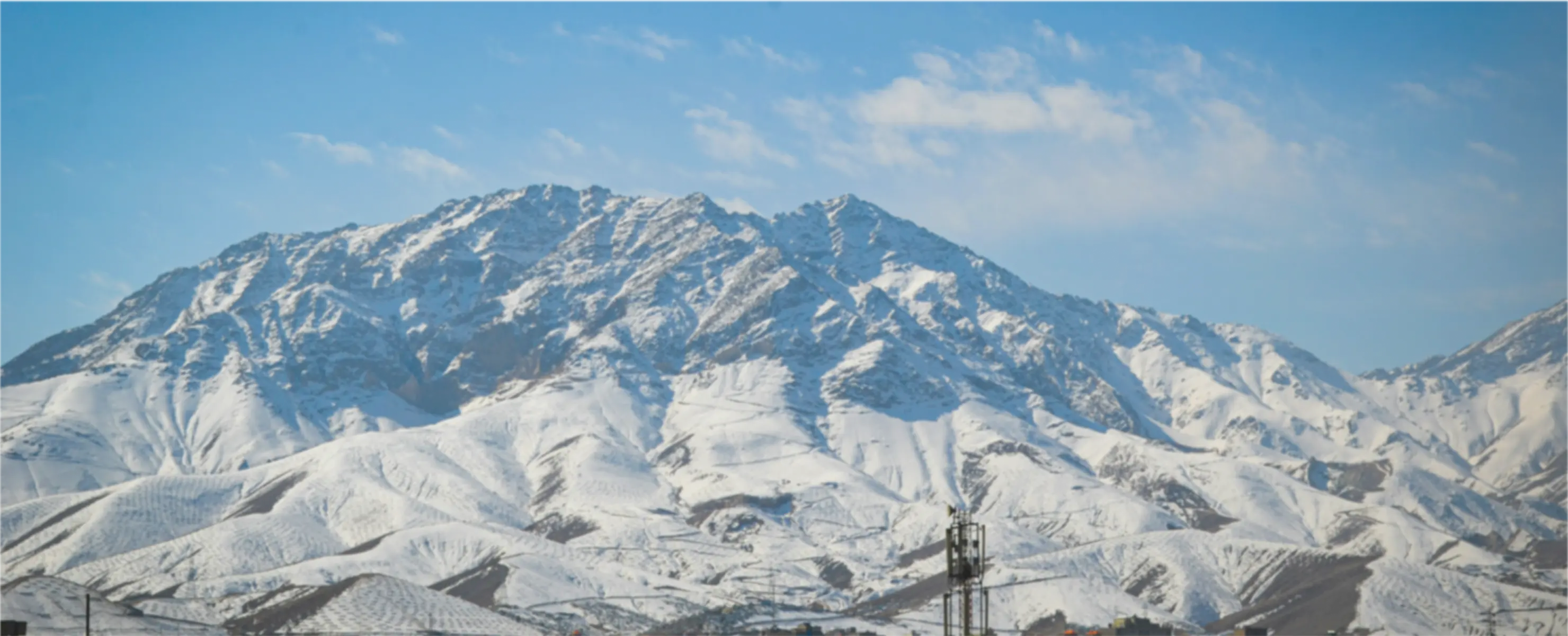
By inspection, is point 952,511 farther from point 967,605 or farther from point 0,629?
point 0,629

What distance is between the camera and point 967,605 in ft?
454

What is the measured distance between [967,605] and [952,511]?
25.4 ft

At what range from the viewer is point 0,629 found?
656 feet

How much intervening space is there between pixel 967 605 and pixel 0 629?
119851mm

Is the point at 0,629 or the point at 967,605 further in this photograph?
the point at 0,629

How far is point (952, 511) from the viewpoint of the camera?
142m

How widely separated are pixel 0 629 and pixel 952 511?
118 meters

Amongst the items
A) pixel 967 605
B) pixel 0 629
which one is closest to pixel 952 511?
pixel 967 605

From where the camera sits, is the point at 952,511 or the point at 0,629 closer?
the point at 952,511
